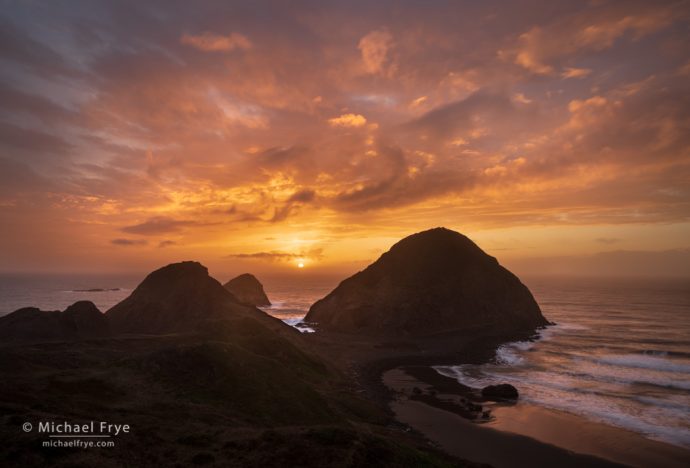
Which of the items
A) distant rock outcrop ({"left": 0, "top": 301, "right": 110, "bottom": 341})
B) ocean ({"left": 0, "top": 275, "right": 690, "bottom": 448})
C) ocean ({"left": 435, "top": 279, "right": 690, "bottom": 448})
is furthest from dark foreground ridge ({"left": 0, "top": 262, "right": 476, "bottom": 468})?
ocean ({"left": 435, "top": 279, "right": 690, "bottom": 448})

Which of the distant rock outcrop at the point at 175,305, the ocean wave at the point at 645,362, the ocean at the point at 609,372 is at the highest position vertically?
the distant rock outcrop at the point at 175,305

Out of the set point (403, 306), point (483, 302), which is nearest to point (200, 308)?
point (403, 306)

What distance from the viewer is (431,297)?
121m

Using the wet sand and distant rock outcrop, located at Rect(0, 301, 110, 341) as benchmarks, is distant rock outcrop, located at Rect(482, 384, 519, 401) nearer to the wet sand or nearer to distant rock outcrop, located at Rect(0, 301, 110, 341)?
the wet sand

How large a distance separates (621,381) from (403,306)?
63.0 m

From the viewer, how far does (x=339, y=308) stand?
129 meters

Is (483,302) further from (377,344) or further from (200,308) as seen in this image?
(200,308)

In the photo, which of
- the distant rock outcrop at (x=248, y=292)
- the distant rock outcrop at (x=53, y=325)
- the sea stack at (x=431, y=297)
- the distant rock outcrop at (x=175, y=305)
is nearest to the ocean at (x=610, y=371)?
the sea stack at (x=431, y=297)

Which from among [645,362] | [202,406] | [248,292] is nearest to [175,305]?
[202,406]

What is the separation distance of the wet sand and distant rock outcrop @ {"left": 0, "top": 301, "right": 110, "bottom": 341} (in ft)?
224

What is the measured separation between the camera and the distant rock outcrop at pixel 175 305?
92.2 metres

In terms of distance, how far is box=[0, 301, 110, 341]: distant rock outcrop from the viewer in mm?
73688

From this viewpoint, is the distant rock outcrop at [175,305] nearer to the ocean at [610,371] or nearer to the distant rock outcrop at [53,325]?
the distant rock outcrop at [53,325]

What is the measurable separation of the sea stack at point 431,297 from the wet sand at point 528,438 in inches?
2452
